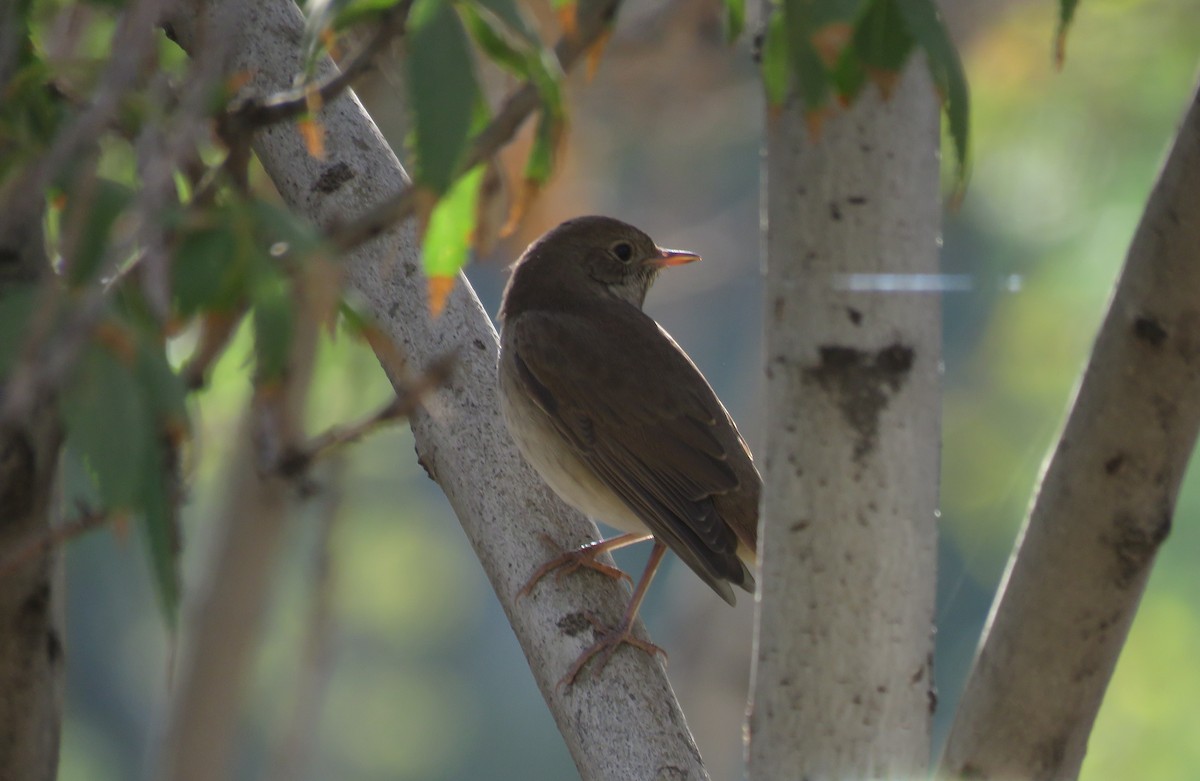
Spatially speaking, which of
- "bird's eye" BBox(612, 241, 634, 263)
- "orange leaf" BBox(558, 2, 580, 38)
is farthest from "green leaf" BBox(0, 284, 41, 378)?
"bird's eye" BBox(612, 241, 634, 263)

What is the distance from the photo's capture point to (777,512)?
2625 mm

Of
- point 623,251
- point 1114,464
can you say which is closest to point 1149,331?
point 1114,464

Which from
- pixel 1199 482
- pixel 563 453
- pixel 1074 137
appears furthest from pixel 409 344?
pixel 1199 482

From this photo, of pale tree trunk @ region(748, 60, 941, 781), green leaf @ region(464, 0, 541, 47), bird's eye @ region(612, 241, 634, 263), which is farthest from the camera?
bird's eye @ region(612, 241, 634, 263)

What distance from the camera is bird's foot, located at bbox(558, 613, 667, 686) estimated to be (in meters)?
3.31

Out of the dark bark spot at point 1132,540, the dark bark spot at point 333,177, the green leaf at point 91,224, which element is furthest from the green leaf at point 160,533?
the dark bark spot at point 333,177

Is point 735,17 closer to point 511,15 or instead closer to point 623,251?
point 511,15

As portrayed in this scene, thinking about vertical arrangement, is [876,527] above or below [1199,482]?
above

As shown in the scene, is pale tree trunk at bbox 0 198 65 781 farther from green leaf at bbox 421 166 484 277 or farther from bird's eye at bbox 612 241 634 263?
bird's eye at bbox 612 241 634 263

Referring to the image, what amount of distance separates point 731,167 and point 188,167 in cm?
1758

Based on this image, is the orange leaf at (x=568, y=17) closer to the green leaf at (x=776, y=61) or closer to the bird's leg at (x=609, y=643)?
the green leaf at (x=776, y=61)

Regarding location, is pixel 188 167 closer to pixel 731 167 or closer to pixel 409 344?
pixel 409 344

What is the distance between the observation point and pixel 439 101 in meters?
1.70

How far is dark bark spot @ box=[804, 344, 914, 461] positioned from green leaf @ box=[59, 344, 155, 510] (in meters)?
1.38
